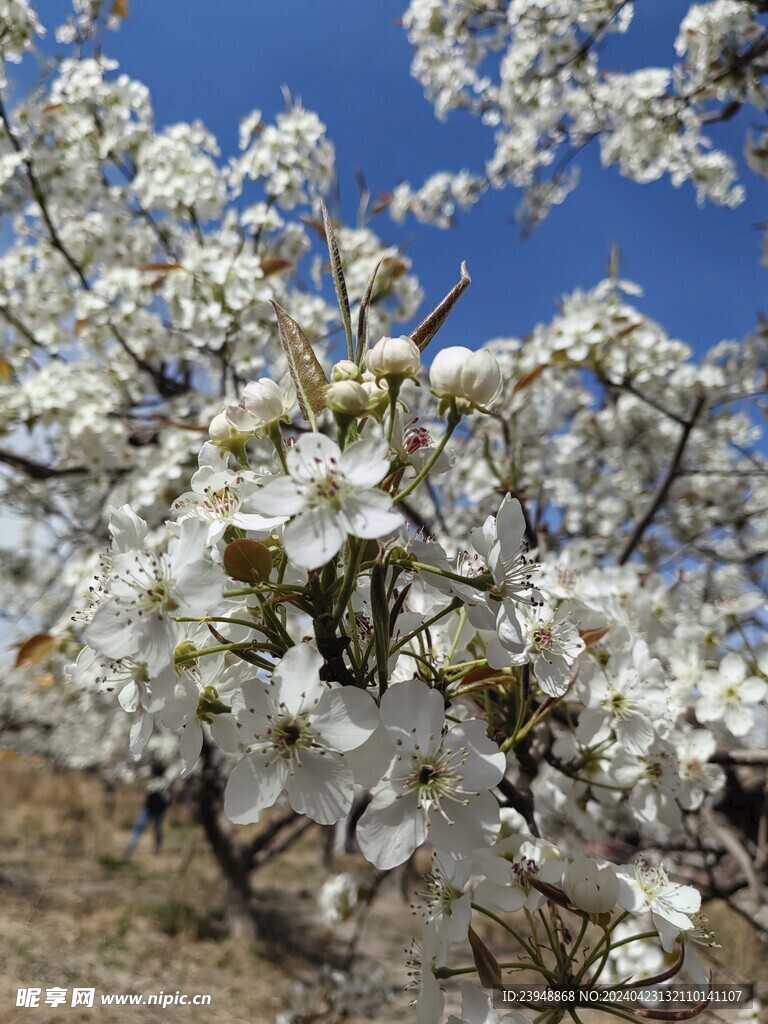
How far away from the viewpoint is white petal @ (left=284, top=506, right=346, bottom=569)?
2.05ft

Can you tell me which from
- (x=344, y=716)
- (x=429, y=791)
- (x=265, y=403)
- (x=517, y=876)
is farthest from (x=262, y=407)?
(x=517, y=876)

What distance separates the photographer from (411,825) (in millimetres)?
700

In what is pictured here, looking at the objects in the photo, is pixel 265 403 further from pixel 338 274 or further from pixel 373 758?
pixel 373 758

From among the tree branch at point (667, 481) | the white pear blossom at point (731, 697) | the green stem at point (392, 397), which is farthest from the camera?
the tree branch at point (667, 481)

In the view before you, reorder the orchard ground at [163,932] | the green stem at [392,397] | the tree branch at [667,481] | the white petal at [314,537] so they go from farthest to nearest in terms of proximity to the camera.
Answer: the orchard ground at [163,932] → the tree branch at [667,481] → the green stem at [392,397] → the white petal at [314,537]

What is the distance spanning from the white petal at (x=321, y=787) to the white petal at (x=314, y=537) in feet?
0.67

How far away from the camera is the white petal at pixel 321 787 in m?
0.66

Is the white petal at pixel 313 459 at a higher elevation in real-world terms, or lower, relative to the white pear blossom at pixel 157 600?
higher

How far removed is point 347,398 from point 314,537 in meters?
0.15

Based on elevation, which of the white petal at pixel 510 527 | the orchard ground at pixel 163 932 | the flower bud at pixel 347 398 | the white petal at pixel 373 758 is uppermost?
the flower bud at pixel 347 398

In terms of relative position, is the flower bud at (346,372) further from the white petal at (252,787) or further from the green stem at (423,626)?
the white petal at (252,787)

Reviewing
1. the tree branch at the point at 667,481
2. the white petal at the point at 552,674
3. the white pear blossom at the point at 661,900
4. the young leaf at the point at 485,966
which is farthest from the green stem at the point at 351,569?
the tree branch at the point at 667,481

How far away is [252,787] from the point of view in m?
0.68

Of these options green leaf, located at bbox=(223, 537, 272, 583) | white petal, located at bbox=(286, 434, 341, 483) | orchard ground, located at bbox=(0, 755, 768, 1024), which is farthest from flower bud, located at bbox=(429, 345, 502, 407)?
orchard ground, located at bbox=(0, 755, 768, 1024)
